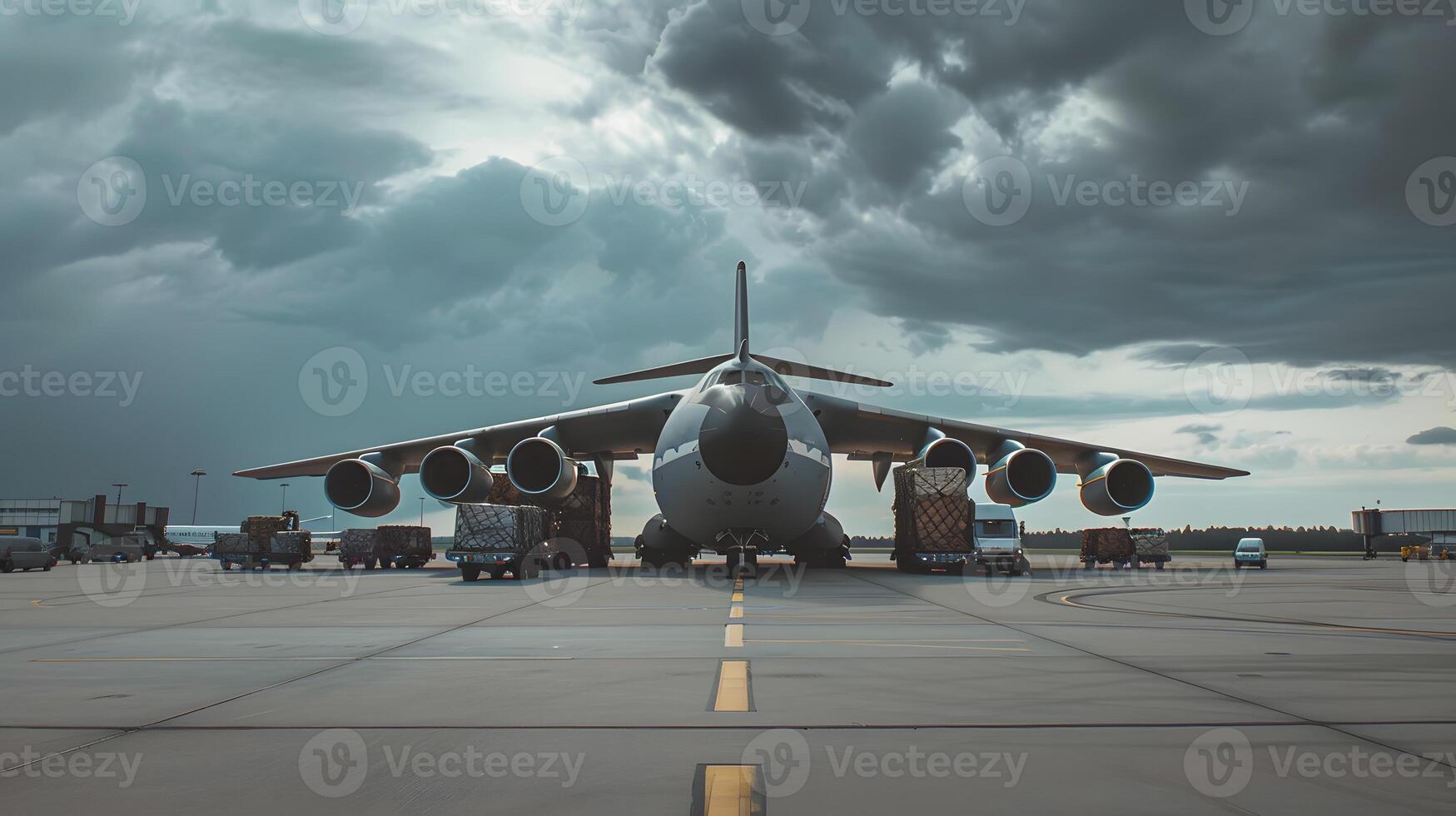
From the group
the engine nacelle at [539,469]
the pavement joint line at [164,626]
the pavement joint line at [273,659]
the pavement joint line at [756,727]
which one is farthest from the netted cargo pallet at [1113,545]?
the pavement joint line at [756,727]

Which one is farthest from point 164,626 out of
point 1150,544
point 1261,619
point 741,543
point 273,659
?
point 1150,544

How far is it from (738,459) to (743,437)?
0.50m

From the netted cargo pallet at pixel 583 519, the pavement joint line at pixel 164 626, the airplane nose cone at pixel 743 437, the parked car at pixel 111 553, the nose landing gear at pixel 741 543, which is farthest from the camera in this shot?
the parked car at pixel 111 553

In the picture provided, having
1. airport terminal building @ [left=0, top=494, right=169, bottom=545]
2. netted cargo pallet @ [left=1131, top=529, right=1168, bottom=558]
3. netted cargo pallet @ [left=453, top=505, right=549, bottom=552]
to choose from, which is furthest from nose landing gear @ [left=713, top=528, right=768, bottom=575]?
airport terminal building @ [left=0, top=494, right=169, bottom=545]

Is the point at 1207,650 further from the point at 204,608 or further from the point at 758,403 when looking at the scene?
the point at 204,608

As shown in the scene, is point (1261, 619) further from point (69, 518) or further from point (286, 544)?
point (69, 518)

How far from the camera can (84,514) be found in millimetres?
71438

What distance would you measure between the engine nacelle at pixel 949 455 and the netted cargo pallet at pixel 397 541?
18.6 metres

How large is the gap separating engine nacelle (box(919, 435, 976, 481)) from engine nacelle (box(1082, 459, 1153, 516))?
346 cm

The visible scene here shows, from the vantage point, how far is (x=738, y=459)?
1722cm

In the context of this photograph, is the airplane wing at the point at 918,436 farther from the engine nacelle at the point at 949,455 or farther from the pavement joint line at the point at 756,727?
the pavement joint line at the point at 756,727

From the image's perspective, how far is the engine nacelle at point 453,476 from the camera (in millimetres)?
23734

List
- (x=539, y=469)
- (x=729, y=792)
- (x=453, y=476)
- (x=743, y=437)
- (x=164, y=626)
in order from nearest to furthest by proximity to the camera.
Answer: (x=729, y=792), (x=164, y=626), (x=743, y=437), (x=453, y=476), (x=539, y=469)

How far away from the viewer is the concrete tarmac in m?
3.94
